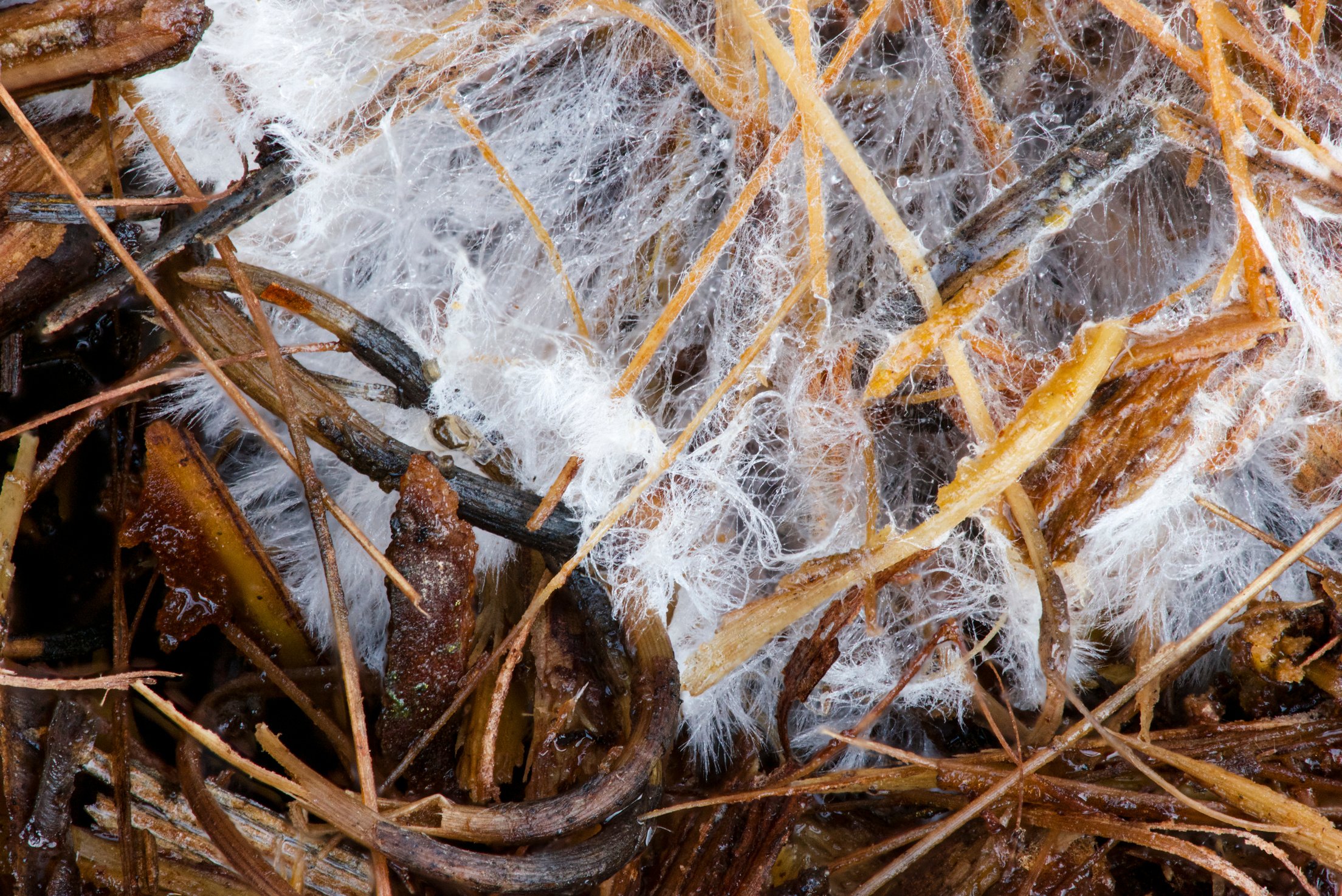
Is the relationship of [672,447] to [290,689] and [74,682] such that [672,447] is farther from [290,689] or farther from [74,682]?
[74,682]

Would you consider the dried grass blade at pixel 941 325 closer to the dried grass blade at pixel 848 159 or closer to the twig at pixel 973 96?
the dried grass blade at pixel 848 159

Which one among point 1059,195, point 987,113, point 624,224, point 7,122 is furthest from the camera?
point 624,224

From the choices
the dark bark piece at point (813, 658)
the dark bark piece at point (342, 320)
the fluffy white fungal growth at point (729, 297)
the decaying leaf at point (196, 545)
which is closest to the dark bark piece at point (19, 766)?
the decaying leaf at point (196, 545)

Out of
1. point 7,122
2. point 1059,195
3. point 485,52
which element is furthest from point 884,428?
point 7,122

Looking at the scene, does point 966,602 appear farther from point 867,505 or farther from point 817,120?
point 817,120

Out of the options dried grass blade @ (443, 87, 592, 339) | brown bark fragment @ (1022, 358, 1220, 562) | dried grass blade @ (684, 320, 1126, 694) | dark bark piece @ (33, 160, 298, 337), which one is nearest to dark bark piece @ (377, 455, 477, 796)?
dried grass blade @ (443, 87, 592, 339)

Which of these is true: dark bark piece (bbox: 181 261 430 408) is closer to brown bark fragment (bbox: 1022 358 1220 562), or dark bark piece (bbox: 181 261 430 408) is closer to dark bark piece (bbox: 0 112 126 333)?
dark bark piece (bbox: 0 112 126 333)

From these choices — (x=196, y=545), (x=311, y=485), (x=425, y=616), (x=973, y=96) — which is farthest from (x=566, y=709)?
(x=973, y=96)
